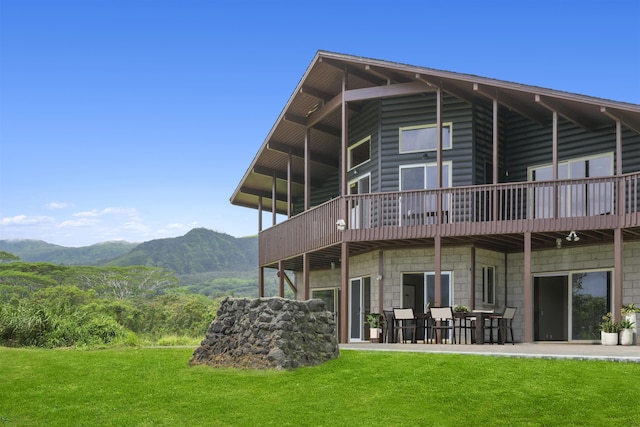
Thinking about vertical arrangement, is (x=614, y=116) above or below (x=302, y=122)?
below

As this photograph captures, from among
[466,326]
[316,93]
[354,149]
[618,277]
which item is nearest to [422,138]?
[354,149]

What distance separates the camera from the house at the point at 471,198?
18219 millimetres

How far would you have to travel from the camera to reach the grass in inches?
387

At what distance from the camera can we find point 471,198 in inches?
778

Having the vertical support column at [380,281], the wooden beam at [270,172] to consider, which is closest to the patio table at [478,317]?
the vertical support column at [380,281]

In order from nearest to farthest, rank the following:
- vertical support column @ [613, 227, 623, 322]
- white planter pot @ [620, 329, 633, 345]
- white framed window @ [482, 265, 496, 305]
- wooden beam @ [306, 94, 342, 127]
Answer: white planter pot @ [620, 329, 633, 345] < vertical support column @ [613, 227, 623, 322] < white framed window @ [482, 265, 496, 305] < wooden beam @ [306, 94, 342, 127]

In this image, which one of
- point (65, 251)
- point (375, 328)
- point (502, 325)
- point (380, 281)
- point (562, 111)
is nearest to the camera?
point (502, 325)

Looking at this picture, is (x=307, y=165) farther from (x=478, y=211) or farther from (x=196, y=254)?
(x=196, y=254)

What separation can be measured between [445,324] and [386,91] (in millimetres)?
6095

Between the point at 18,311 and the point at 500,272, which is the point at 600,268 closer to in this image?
the point at 500,272

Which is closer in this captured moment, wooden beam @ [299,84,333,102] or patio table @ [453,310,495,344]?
patio table @ [453,310,495,344]

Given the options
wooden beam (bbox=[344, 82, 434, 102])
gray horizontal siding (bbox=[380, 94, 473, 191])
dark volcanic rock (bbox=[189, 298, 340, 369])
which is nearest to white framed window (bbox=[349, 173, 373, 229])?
gray horizontal siding (bbox=[380, 94, 473, 191])

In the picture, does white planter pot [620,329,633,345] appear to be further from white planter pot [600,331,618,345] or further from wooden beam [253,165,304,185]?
wooden beam [253,165,304,185]

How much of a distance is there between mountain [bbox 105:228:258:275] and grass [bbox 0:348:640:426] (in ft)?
311
